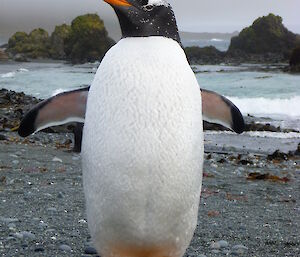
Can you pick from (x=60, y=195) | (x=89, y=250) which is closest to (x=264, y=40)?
(x=60, y=195)

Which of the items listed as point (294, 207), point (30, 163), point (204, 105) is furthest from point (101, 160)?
point (30, 163)

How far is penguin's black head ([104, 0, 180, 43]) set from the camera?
2.71 meters

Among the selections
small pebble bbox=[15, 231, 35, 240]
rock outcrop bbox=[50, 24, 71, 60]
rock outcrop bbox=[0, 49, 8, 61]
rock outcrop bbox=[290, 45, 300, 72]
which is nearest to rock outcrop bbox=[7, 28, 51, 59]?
rock outcrop bbox=[50, 24, 71, 60]

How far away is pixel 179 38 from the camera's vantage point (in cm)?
291

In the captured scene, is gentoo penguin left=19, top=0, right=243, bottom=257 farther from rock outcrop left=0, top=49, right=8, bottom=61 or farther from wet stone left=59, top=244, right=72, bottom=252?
rock outcrop left=0, top=49, right=8, bottom=61

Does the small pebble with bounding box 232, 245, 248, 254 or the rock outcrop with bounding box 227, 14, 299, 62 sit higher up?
the rock outcrop with bounding box 227, 14, 299, 62

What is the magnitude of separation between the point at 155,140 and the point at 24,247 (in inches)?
64.4

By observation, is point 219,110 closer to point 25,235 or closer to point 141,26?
point 141,26

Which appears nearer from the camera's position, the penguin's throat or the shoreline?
the penguin's throat

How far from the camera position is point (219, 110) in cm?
321

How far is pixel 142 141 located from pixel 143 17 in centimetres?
55

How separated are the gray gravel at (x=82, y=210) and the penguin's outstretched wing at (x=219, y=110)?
1092 millimetres

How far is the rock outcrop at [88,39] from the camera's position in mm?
62062

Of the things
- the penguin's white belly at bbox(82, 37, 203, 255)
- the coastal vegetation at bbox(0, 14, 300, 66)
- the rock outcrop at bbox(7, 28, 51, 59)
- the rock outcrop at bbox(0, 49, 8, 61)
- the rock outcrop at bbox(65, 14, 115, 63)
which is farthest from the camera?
the rock outcrop at bbox(7, 28, 51, 59)
